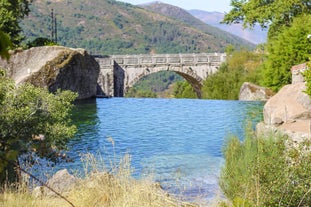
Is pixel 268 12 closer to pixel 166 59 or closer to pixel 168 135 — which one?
pixel 166 59

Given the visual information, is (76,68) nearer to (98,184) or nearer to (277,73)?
(277,73)

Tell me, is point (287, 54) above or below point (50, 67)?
above

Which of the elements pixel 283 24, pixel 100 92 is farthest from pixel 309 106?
pixel 100 92

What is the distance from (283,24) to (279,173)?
25.7m

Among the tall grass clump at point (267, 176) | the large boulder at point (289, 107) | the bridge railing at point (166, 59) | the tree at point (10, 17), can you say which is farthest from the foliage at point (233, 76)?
the tall grass clump at point (267, 176)

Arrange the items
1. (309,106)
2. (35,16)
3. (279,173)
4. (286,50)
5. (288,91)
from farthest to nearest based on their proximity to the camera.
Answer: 1. (35,16)
2. (286,50)
3. (288,91)
4. (309,106)
5. (279,173)

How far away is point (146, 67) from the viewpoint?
140 ft

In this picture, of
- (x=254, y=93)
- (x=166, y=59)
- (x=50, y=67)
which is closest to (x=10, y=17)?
(x=50, y=67)

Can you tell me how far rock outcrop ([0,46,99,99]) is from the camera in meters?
23.2

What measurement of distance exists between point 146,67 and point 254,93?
16681 mm

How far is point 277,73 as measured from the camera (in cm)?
2633

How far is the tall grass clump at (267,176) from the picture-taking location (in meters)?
5.87

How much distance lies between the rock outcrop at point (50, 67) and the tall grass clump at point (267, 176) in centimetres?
1485

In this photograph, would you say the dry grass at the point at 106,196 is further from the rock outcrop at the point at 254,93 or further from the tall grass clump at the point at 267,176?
the rock outcrop at the point at 254,93
